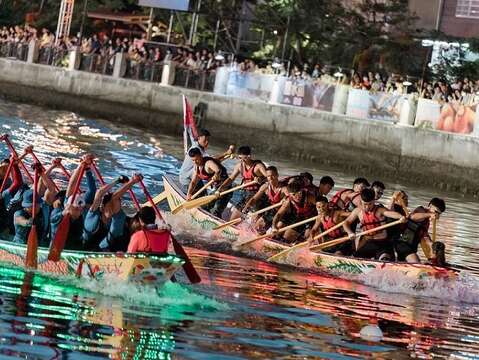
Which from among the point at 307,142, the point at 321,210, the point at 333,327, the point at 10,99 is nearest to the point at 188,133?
the point at 321,210

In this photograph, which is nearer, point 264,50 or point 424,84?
point 424,84

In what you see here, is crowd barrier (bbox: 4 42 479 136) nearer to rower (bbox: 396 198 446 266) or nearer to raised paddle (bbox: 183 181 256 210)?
raised paddle (bbox: 183 181 256 210)

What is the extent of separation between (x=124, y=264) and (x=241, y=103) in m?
26.9

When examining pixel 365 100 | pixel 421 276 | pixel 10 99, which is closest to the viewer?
pixel 421 276

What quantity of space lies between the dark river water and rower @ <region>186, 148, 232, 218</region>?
1.61 metres

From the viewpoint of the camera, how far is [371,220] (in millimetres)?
18938

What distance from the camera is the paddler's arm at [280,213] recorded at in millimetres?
20672

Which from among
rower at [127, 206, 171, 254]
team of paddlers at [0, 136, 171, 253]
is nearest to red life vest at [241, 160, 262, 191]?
team of paddlers at [0, 136, 171, 253]

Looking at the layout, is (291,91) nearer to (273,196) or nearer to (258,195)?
(258,195)

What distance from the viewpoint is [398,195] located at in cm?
1942

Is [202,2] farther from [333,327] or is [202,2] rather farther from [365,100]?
[333,327]

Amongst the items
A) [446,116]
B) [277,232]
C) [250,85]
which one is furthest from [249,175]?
[250,85]

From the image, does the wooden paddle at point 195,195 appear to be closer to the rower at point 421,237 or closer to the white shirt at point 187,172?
the white shirt at point 187,172

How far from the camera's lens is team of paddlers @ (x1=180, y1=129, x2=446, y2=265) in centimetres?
1898
